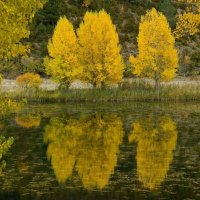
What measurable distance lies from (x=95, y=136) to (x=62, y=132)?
292 centimetres

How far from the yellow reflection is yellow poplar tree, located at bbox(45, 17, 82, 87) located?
15593 millimetres

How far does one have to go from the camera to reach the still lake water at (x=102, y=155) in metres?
Answer: 20.6

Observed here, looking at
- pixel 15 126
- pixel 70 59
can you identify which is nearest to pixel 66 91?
pixel 70 59

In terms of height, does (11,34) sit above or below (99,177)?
above

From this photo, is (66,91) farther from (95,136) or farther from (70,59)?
(95,136)

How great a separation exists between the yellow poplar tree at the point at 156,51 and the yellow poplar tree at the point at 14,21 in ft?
163

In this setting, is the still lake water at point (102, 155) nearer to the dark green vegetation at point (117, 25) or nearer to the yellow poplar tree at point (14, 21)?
the yellow poplar tree at point (14, 21)

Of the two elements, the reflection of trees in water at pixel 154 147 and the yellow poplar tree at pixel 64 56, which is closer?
the reflection of trees in water at pixel 154 147

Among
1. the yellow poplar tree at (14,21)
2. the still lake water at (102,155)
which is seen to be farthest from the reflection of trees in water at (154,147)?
the yellow poplar tree at (14,21)

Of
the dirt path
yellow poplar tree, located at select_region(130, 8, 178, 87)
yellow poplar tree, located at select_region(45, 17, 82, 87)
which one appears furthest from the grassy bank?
yellow poplar tree, located at select_region(130, 8, 178, 87)

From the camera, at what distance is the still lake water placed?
20.6m

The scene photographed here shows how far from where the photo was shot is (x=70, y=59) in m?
60.4

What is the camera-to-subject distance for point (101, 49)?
2383 inches

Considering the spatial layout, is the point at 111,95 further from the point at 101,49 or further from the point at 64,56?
the point at 64,56
